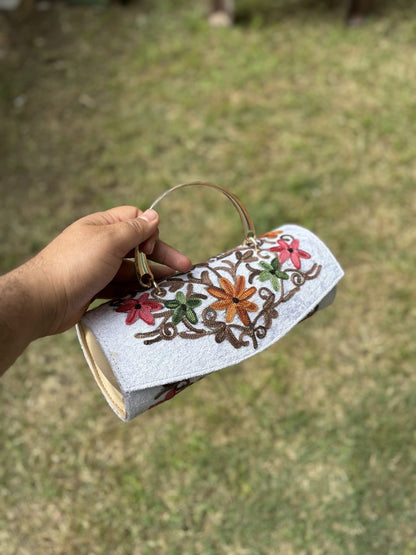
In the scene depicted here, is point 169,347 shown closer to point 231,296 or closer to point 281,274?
point 231,296

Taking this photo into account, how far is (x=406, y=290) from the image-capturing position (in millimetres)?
2551

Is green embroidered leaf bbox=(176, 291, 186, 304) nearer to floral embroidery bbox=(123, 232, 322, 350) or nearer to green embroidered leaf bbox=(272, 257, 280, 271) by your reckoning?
floral embroidery bbox=(123, 232, 322, 350)

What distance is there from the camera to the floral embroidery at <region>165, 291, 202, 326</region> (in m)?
1.13

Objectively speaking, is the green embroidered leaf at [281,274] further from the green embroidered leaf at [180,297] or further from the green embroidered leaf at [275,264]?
the green embroidered leaf at [180,297]

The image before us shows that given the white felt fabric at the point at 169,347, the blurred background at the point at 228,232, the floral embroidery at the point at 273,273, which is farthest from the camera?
Result: the blurred background at the point at 228,232

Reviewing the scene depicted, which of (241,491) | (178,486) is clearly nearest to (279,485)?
(241,491)

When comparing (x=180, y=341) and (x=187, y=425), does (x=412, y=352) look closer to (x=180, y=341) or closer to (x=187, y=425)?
(x=187, y=425)

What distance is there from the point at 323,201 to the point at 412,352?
87 centimetres

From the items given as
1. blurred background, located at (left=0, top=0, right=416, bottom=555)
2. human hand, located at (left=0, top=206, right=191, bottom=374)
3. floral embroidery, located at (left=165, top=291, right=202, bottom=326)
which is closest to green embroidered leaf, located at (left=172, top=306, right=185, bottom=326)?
floral embroidery, located at (left=165, top=291, right=202, bottom=326)

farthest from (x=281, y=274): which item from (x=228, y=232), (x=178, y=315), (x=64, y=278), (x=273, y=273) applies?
(x=228, y=232)

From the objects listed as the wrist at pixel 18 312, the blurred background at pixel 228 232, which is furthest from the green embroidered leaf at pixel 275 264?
the blurred background at pixel 228 232

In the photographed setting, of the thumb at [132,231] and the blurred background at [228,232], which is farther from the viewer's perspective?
the blurred background at [228,232]

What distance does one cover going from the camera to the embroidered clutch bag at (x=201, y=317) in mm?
1091

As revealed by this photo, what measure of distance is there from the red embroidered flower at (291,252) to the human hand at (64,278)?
271mm
